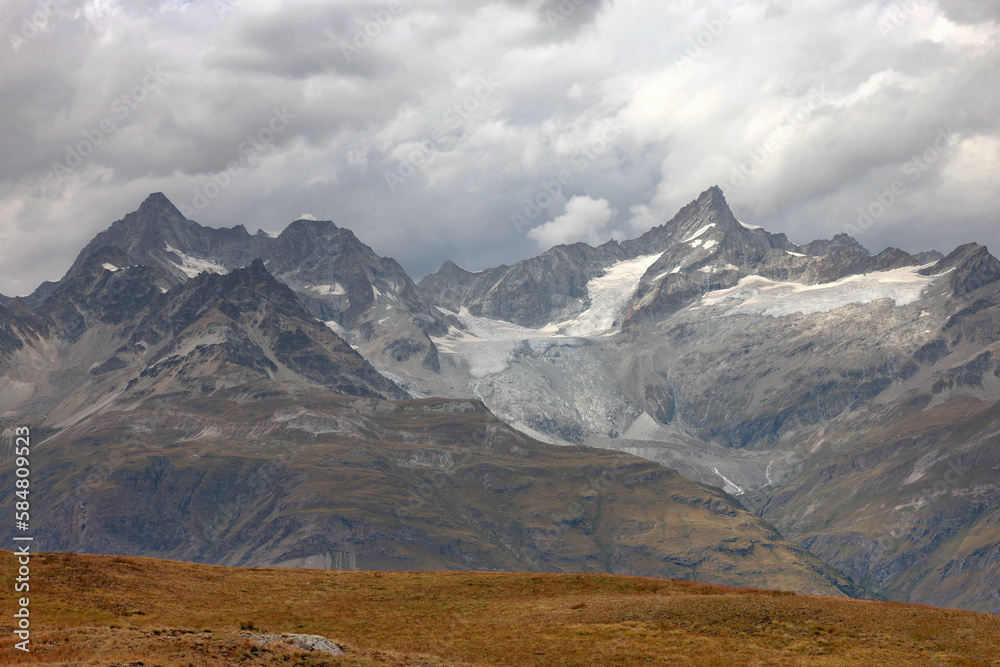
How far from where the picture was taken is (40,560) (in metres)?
95.1

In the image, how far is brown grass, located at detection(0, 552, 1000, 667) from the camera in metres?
68.7

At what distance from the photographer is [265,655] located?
217ft

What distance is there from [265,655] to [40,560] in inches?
1614

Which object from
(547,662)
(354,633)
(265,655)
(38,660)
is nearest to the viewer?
(38,660)

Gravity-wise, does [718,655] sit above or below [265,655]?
below

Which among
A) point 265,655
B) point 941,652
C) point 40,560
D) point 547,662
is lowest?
point 941,652

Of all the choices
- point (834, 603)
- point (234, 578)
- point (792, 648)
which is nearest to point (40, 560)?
point (234, 578)

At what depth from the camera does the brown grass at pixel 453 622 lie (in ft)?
225

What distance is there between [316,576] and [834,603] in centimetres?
5729

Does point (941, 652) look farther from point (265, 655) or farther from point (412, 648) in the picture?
point (265, 655)

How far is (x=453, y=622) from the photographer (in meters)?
91.4

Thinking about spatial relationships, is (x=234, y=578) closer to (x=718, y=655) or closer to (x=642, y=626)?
(x=642, y=626)

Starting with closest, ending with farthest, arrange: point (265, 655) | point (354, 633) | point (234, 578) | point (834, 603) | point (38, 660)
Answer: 1. point (38, 660)
2. point (265, 655)
3. point (354, 633)
4. point (834, 603)
5. point (234, 578)

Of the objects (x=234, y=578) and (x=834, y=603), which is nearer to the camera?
(x=834, y=603)
